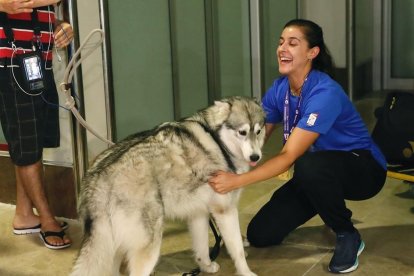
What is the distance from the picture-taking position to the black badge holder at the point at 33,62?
9.67 feet

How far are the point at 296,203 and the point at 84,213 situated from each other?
1.21 metres

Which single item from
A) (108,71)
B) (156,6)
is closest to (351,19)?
(156,6)

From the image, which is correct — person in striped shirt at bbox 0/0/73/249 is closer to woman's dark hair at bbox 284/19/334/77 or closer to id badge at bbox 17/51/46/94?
id badge at bbox 17/51/46/94

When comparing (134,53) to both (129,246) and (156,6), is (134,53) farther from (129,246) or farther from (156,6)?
(129,246)

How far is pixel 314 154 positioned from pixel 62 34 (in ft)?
4.70

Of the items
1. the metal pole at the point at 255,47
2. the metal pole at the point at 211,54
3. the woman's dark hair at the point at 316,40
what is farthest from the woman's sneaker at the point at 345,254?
the metal pole at the point at 255,47

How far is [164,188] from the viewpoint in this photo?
2.46m

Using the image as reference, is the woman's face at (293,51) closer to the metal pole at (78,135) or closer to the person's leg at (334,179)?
the person's leg at (334,179)

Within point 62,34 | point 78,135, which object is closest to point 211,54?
point 78,135

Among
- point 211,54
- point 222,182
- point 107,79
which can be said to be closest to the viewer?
point 222,182

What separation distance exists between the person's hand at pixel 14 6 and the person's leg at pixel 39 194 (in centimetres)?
81

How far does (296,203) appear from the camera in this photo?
3133mm

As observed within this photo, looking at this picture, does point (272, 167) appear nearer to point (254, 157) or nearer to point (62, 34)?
point (254, 157)

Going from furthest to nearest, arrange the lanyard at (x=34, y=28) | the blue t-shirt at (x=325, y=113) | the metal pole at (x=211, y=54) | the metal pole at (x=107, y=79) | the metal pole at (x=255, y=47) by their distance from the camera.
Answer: the metal pole at (x=255, y=47)
the metal pole at (x=211, y=54)
the metal pole at (x=107, y=79)
the lanyard at (x=34, y=28)
the blue t-shirt at (x=325, y=113)
